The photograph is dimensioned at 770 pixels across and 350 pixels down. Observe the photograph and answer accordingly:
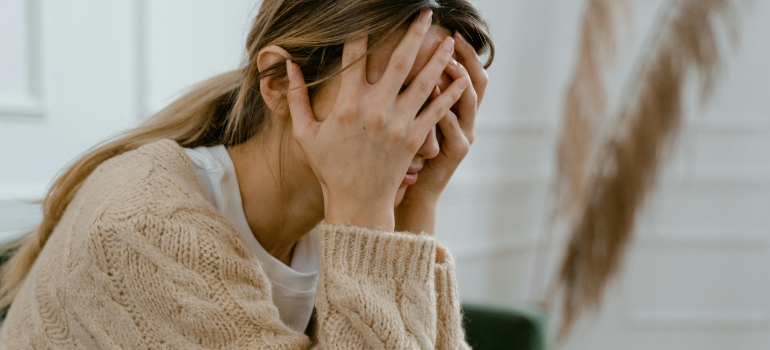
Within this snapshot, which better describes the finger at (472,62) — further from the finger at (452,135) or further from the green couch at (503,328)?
the green couch at (503,328)

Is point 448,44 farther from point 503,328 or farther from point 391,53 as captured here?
point 503,328

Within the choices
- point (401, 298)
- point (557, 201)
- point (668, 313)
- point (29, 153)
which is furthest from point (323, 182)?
point (668, 313)

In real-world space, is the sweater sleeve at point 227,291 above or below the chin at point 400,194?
below

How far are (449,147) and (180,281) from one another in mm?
448

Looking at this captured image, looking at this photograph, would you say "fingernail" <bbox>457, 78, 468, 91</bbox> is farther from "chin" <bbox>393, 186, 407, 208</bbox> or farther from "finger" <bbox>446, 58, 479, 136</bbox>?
"chin" <bbox>393, 186, 407, 208</bbox>

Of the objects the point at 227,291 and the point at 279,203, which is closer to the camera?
the point at 227,291

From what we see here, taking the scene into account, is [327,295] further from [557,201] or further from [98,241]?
[557,201]

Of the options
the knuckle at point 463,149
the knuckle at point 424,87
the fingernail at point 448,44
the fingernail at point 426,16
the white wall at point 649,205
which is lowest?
the white wall at point 649,205

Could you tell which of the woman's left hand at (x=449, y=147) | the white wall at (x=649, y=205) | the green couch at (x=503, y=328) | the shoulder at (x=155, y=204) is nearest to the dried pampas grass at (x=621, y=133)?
the white wall at (x=649, y=205)

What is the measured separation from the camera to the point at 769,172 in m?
2.75

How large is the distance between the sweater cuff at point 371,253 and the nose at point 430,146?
150 mm

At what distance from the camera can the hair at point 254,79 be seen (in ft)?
3.08

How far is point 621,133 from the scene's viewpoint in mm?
2309

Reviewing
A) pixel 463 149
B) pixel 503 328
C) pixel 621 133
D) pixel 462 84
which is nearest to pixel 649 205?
pixel 621 133
